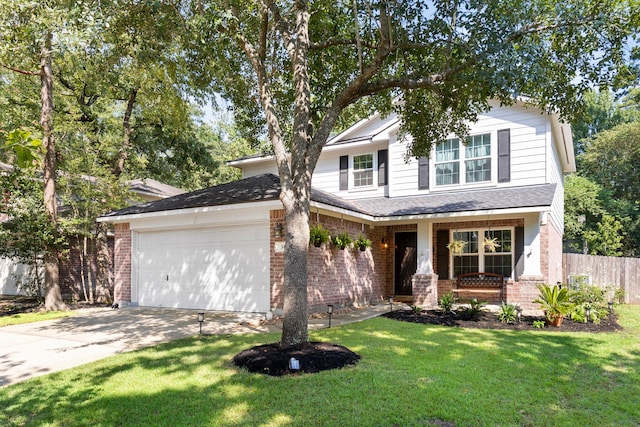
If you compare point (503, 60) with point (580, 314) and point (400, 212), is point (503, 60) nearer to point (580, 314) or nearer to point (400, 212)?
point (580, 314)

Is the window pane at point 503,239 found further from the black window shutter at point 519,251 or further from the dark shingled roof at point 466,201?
the dark shingled roof at point 466,201

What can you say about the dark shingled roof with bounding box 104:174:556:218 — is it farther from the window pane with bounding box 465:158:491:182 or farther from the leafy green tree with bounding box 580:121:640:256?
the leafy green tree with bounding box 580:121:640:256

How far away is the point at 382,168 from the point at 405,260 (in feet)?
A: 10.9

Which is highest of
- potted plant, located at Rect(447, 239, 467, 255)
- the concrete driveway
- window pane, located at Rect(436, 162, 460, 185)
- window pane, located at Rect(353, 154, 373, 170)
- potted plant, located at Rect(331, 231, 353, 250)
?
window pane, located at Rect(353, 154, 373, 170)

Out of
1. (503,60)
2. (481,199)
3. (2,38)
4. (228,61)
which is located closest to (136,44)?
(228,61)

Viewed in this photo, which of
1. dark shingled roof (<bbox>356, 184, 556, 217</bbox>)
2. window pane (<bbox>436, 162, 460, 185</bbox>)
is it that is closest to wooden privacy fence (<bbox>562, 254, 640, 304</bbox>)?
dark shingled roof (<bbox>356, 184, 556, 217</bbox>)

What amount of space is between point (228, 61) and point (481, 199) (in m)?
7.91

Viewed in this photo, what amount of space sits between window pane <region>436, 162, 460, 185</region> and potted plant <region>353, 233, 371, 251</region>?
10.8 ft

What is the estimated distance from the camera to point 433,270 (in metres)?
13.1

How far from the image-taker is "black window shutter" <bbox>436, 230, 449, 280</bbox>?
13156 mm

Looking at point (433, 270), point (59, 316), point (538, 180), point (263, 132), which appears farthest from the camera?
point (433, 270)

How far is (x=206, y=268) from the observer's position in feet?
35.9

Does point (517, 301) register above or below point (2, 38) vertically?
below

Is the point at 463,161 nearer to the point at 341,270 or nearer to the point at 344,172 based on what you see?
the point at 344,172
